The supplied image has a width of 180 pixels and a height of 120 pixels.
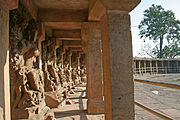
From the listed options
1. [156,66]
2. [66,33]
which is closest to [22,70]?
[66,33]

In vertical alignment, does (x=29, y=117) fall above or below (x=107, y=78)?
below

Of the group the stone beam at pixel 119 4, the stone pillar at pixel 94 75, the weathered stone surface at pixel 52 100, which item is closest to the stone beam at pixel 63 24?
the stone pillar at pixel 94 75

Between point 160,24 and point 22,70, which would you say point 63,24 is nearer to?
point 22,70

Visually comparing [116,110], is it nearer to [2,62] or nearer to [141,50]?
[2,62]

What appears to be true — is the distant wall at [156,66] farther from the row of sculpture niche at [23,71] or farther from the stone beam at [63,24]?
the row of sculpture niche at [23,71]

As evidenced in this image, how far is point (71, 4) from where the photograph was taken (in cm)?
369

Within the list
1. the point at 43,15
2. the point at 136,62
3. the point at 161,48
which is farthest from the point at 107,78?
the point at 161,48

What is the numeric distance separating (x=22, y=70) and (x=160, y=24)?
34.5 m

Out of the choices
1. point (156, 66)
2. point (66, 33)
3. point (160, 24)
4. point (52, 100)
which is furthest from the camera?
point (160, 24)

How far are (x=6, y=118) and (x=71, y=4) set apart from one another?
9.64ft

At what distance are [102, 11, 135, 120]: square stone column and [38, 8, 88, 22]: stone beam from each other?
6.76ft

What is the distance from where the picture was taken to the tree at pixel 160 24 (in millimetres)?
31422

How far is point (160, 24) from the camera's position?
3167 centimetres

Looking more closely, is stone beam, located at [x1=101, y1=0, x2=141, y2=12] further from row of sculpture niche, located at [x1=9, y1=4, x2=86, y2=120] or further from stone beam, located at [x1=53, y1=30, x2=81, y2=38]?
stone beam, located at [x1=53, y1=30, x2=81, y2=38]
